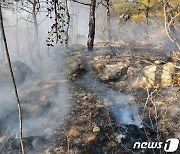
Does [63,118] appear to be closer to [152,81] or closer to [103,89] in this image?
[103,89]

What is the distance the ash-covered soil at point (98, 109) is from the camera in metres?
6.14

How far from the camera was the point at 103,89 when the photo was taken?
906 centimetres

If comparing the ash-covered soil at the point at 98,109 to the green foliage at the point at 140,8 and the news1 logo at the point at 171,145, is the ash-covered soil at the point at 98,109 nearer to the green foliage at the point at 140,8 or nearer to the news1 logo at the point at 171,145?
the news1 logo at the point at 171,145

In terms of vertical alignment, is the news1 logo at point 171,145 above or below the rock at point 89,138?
above

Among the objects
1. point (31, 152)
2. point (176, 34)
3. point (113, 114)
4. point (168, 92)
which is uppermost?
point (176, 34)

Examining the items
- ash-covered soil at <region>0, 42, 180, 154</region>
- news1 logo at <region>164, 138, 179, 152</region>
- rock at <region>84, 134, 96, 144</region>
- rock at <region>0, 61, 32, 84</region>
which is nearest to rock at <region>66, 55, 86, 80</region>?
ash-covered soil at <region>0, 42, 180, 154</region>

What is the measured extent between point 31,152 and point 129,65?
573 cm

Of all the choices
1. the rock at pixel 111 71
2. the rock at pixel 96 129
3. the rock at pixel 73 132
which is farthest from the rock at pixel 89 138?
the rock at pixel 111 71

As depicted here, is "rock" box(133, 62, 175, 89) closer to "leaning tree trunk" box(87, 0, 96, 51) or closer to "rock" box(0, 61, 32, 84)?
"leaning tree trunk" box(87, 0, 96, 51)

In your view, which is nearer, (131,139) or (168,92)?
(131,139)

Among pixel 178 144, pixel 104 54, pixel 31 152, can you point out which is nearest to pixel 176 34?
pixel 104 54

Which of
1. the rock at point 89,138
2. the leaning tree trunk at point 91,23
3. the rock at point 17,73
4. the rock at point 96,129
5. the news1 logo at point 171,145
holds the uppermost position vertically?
the leaning tree trunk at point 91,23

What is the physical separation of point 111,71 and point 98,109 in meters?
2.32

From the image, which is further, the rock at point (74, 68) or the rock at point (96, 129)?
the rock at point (74, 68)
